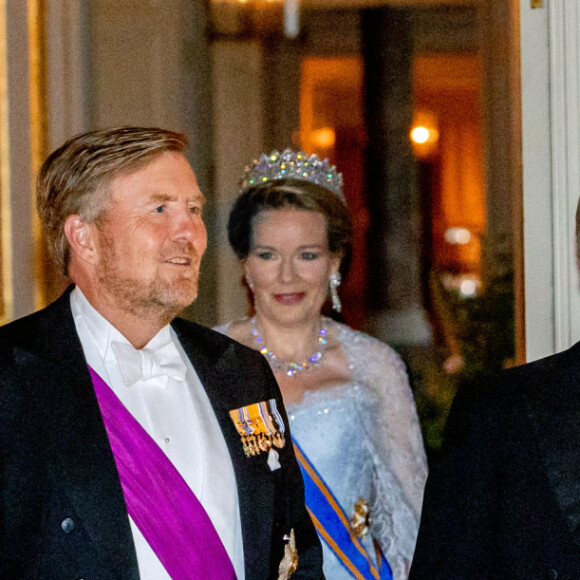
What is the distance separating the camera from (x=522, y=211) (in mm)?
2773

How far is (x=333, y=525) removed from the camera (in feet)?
8.18

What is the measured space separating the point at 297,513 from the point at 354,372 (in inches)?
32.2

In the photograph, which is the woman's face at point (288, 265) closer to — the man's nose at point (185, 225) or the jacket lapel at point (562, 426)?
the man's nose at point (185, 225)

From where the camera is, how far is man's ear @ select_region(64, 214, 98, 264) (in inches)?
73.7

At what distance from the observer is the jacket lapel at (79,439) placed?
160 cm

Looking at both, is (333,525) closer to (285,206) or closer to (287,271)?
(287,271)

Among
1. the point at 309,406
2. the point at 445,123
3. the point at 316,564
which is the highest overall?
the point at 445,123

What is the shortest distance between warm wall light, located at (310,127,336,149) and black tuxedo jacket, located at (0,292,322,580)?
1304mm

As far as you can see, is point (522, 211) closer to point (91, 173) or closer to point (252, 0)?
point (252, 0)

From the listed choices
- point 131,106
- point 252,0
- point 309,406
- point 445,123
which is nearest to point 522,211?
point 445,123

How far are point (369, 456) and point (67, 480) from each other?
1.17 m

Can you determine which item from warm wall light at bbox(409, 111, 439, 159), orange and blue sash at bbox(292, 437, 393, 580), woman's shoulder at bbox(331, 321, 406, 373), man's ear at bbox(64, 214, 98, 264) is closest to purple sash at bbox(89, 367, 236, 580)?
man's ear at bbox(64, 214, 98, 264)

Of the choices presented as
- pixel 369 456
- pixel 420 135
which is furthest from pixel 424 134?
pixel 369 456

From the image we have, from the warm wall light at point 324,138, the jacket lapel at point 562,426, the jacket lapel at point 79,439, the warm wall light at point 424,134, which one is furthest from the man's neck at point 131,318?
the warm wall light at point 424,134
